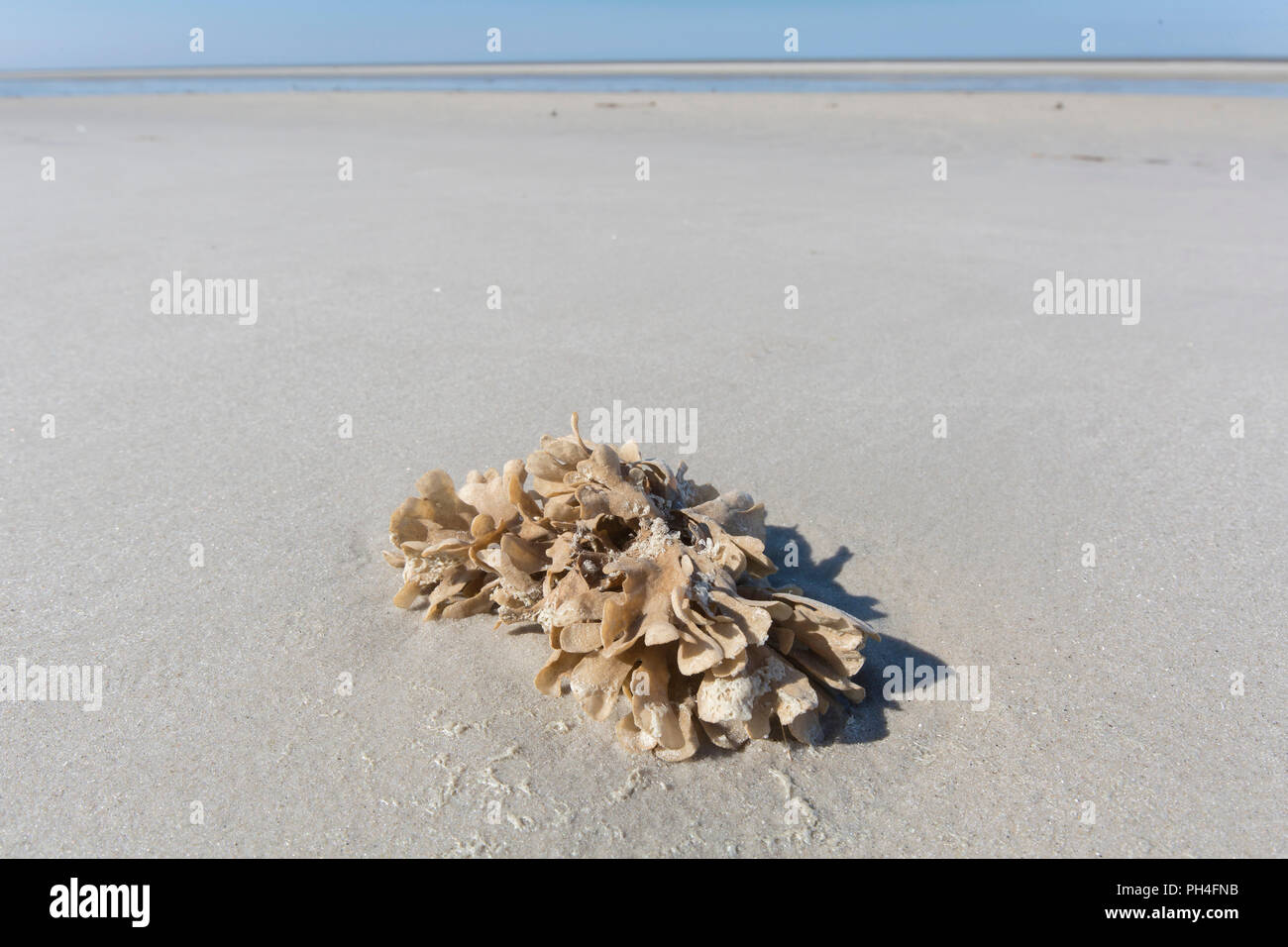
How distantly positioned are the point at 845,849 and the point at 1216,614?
1237 mm

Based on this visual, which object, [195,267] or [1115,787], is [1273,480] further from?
[195,267]

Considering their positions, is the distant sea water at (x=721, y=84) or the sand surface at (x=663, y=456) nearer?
the sand surface at (x=663, y=456)

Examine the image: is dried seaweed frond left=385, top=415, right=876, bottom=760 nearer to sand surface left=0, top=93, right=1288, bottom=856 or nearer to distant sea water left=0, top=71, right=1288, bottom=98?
sand surface left=0, top=93, right=1288, bottom=856

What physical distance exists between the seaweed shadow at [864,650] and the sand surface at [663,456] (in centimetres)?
1

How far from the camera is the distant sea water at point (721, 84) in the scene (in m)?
19.1

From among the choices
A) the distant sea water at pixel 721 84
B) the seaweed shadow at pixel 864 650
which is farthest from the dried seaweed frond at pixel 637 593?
the distant sea water at pixel 721 84

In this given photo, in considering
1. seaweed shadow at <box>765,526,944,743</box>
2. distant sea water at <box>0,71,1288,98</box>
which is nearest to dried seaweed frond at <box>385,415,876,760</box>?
seaweed shadow at <box>765,526,944,743</box>

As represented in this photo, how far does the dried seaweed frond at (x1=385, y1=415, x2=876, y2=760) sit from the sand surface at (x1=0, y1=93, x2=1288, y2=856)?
0.09 meters

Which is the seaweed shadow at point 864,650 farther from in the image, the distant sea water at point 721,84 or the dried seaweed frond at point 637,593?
the distant sea water at point 721,84

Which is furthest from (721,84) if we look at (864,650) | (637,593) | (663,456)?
(637,593)

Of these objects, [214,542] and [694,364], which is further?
[694,364]

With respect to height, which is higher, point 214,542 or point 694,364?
point 694,364
